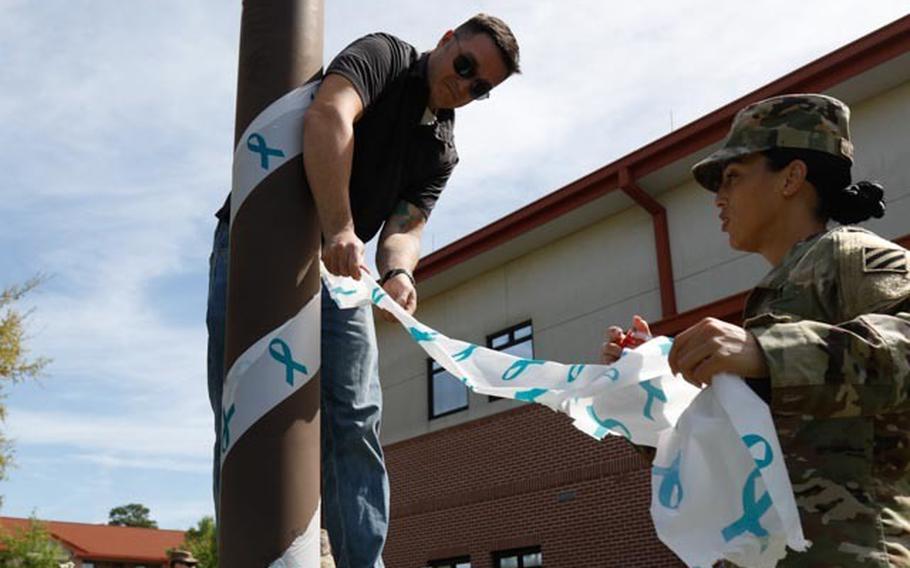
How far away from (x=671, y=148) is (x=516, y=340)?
4.98m

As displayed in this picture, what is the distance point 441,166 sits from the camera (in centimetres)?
339

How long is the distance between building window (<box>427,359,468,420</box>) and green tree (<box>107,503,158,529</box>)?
9729cm

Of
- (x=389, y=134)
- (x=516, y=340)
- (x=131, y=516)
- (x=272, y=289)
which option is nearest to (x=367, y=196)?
(x=389, y=134)

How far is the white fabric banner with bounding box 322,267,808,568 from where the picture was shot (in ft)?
6.63

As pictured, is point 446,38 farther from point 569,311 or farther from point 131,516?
point 131,516

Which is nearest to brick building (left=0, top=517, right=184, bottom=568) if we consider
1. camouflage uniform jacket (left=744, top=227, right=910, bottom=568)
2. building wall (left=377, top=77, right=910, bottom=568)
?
building wall (left=377, top=77, right=910, bottom=568)

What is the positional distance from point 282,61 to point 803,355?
1.60 m

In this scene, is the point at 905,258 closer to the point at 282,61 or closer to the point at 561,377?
the point at 561,377

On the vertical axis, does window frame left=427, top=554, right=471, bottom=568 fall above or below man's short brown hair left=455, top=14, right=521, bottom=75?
below

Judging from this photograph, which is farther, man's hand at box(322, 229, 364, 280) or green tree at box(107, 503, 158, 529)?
green tree at box(107, 503, 158, 529)

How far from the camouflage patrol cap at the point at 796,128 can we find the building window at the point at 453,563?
1671 centimetres

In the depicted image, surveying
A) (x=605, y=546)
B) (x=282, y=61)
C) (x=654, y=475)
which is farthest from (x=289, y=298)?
(x=605, y=546)

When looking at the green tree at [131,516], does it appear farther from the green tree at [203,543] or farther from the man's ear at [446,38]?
the man's ear at [446,38]

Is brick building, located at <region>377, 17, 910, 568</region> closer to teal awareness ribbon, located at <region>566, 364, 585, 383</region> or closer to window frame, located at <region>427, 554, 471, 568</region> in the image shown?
window frame, located at <region>427, 554, 471, 568</region>
